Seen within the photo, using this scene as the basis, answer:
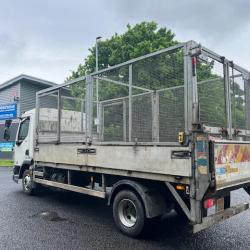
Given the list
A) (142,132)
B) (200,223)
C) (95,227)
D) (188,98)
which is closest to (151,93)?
(142,132)

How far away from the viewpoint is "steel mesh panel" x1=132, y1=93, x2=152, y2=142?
4.68 meters

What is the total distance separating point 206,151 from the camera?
12.5 ft

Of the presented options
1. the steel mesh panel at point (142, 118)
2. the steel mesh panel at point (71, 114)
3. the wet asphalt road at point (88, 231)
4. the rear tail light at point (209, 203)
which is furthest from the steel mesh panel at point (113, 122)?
the rear tail light at point (209, 203)

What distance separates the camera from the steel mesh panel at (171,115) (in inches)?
165

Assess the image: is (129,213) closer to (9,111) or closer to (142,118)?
(142,118)

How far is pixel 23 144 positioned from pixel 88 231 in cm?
416

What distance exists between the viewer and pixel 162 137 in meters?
4.44

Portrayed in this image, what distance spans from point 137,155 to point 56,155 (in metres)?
2.68

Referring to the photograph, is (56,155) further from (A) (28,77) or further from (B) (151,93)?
(A) (28,77)

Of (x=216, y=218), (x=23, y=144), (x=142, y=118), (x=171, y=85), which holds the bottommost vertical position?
(x=216, y=218)

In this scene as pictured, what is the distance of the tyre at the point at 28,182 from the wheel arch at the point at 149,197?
155 inches

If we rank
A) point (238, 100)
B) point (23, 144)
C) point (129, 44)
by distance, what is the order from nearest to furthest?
point (238, 100), point (23, 144), point (129, 44)

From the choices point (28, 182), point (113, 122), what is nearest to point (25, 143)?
point (28, 182)

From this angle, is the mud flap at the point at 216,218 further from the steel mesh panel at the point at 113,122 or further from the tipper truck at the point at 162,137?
the steel mesh panel at the point at 113,122
